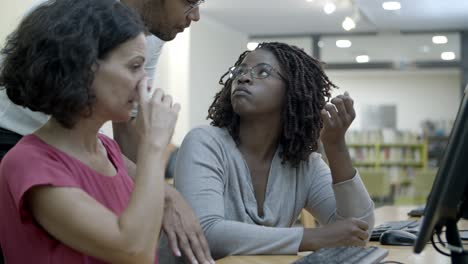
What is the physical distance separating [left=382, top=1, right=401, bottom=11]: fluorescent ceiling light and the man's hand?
271 inches

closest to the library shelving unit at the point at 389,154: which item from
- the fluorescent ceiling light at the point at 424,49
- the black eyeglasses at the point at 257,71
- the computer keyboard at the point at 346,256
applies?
the fluorescent ceiling light at the point at 424,49

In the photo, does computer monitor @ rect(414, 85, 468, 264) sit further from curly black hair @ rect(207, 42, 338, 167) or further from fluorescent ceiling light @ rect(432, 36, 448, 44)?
fluorescent ceiling light @ rect(432, 36, 448, 44)

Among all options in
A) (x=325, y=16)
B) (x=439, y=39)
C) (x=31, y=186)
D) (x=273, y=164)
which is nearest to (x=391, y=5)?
(x=325, y=16)

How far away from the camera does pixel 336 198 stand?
1.92 metres

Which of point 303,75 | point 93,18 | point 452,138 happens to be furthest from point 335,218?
→ point 93,18

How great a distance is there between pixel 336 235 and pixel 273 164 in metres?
0.33

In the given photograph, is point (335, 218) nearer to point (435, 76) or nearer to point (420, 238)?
point (420, 238)

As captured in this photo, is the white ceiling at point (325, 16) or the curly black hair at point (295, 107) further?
the white ceiling at point (325, 16)

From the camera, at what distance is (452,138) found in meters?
1.17

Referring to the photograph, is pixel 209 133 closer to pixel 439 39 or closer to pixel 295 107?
pixel 295 107

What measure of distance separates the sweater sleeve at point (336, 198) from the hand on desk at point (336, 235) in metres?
0.15

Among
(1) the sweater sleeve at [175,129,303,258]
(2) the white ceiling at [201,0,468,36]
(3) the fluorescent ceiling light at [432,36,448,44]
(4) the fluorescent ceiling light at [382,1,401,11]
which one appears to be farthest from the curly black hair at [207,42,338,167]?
(3) the fluorescent ceiling light at [432,36,448,44]

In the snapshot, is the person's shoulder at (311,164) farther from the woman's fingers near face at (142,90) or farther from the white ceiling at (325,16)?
the white ceiling at (325,16)

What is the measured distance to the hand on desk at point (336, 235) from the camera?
169cm
